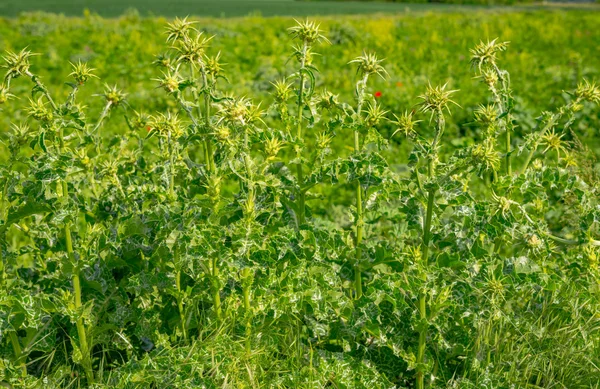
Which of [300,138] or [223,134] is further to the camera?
[300,138]

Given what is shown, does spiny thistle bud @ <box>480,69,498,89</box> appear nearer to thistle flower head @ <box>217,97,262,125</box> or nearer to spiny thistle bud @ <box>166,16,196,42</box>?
thistle flower head @ <box>217,97,262,125</box>

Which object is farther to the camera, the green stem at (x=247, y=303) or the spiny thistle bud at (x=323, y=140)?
the spiny thistle bud at (x=323, y=140)

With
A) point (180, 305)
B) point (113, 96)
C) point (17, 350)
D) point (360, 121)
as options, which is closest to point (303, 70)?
point (360, 121)

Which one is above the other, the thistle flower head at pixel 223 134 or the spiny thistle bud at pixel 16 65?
the spiny thistle bud at pixel 16 65

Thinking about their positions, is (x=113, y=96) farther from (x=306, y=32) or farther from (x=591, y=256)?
(x=591, y=256)

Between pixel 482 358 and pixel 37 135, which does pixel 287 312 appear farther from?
pixel 37 135

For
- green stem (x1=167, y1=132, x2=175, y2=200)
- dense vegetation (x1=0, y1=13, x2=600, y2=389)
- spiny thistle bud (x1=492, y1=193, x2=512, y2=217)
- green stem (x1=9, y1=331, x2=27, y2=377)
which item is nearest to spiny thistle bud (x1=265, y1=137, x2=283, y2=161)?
dense vegetation (x1=0, y1=13, x2=600, y2=389)

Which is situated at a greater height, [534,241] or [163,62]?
[163,62]

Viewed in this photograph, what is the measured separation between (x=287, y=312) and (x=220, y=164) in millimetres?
590

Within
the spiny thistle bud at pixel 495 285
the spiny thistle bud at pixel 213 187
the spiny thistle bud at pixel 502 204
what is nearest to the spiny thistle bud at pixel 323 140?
the spiny thistle bud at pixel 213 187

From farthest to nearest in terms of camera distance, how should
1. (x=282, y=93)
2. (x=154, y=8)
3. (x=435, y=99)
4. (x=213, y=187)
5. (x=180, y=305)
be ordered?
(x=154, y=8)
(x=180, y=305)
(x=282, y=93)
(x=213, y=187)
(x=435, y=99)

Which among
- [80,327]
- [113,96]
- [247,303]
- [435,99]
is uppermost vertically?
[435,99]

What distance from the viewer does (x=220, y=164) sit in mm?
2303

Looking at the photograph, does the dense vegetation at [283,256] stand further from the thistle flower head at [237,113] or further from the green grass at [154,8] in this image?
the green grass at [154,8]
